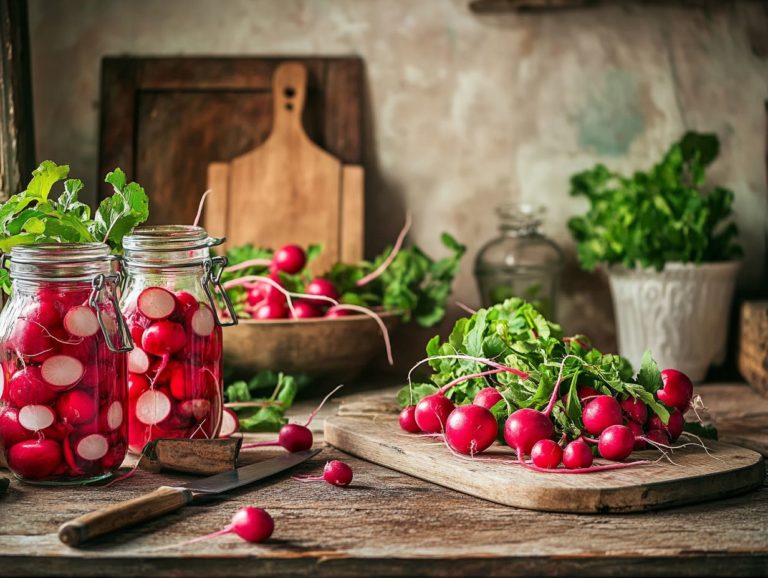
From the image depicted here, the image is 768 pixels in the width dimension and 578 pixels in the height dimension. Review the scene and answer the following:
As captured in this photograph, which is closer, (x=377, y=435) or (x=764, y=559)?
(x=764, y=559)

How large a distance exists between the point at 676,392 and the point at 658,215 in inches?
28.7

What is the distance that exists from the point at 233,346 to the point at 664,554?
970mm

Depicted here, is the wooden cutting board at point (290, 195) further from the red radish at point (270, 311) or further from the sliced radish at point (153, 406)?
the sliced radish at point (153, 406)

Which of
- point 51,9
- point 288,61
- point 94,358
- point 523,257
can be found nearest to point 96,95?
point 51,9

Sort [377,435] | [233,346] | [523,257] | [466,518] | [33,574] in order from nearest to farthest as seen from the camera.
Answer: [33,574], [466,518], [377,435], [233,346], [523,257]

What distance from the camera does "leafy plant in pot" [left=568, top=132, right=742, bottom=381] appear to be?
6.40 feet

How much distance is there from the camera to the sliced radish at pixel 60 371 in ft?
3.70

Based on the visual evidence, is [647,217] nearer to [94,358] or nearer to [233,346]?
[233,346]

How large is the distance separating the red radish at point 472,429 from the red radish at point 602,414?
121mm

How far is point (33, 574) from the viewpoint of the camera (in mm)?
941

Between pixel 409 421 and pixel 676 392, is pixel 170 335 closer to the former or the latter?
pixel 409 421

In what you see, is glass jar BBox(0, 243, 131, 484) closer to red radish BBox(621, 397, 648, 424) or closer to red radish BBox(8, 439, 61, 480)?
red radish BBox(8, 439, 61, 480)

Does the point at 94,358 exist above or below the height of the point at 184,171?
below

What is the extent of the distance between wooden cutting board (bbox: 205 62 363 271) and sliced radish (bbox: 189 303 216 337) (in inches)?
33.8
